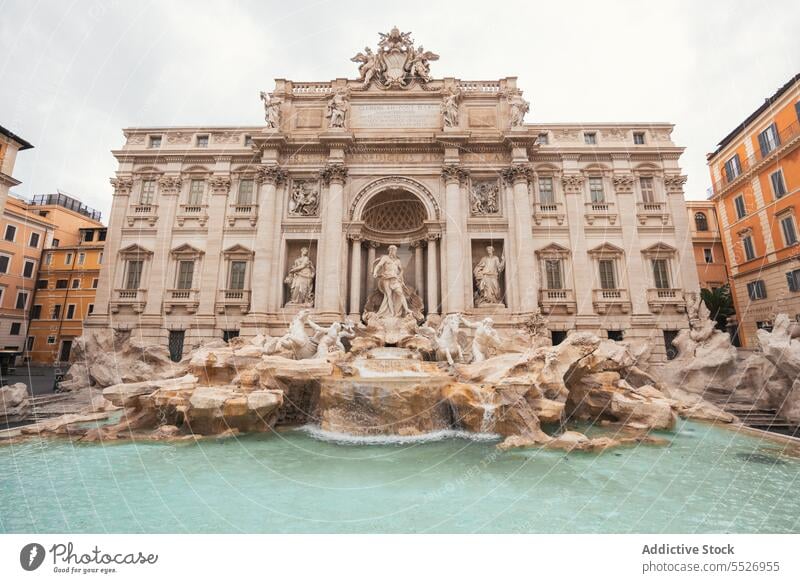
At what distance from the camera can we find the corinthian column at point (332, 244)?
15820 mm

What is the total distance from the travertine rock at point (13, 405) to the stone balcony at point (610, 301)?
69.4 ft

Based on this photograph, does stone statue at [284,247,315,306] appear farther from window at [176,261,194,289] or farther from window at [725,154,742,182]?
window at [725,154,742,182]

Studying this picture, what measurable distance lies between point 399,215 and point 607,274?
11126 millimetres

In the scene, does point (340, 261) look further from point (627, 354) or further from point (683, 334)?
point (683, 334)

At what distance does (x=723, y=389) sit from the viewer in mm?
11320

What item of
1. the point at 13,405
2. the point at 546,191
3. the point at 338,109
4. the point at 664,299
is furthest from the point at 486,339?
the point at 338,109

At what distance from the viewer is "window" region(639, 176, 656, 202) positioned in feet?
59.0

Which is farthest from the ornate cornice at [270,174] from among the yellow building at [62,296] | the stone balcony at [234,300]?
the yellow building at [62,296]

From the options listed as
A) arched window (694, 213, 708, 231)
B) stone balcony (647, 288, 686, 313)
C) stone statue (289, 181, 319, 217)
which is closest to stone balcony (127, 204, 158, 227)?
stone statue (289, 181, 319, 217)

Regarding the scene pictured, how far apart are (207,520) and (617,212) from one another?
20.4m

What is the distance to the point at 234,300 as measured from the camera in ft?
55.4
